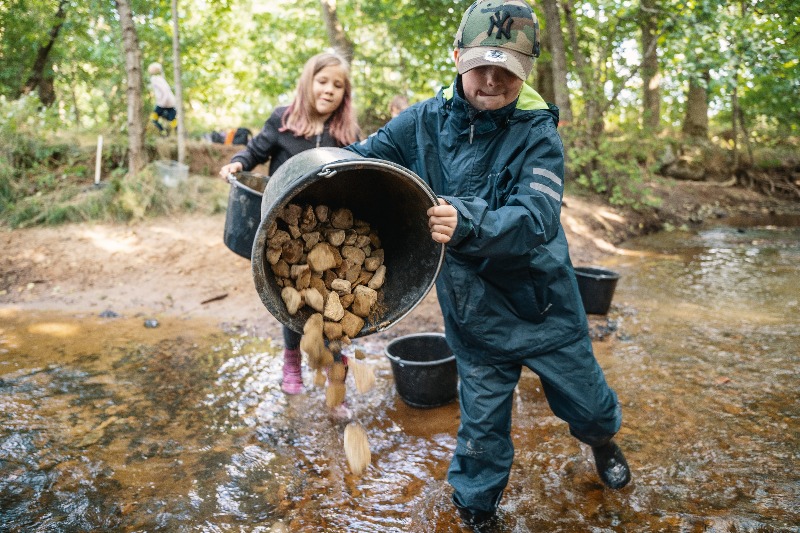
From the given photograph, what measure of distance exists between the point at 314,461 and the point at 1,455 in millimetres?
1468

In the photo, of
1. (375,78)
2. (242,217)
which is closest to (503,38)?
(242,217)

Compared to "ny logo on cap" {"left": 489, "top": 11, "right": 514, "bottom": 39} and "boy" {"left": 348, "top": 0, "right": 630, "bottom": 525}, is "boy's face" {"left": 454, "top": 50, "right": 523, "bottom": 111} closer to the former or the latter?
"boy" {"left": 348, "top": 0, "right": 630, "bottom": 525}

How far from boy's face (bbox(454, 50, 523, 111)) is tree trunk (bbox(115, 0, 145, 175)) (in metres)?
6.64

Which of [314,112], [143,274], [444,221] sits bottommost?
[143,274]

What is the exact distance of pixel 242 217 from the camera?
107 inches

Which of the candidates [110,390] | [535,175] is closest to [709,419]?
[535,175]

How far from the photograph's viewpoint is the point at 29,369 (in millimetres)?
3658

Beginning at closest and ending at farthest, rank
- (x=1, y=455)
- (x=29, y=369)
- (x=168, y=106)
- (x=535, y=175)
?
(x=535, y=175) → (x=1, y=455) → (x=29, y=369) → (x=168, y=106)

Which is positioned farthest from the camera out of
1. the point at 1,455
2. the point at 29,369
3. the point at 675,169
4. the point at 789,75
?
the point at 675,169

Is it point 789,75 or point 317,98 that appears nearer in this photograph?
point 317,98

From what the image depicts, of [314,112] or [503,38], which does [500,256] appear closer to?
[503,38]

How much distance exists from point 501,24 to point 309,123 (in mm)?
1636

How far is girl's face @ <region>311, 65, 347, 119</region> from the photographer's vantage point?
3.09 m

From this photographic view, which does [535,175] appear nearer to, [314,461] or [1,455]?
[314,461]
